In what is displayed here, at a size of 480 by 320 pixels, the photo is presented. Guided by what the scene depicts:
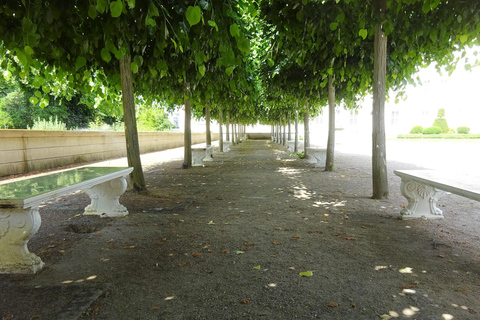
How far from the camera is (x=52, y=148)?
12430 mm

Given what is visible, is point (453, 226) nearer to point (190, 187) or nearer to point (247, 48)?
point (247, 48)

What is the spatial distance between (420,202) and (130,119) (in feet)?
17.6

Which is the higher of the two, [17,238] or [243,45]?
[243,45]

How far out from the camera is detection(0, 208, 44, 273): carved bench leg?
3.20 m

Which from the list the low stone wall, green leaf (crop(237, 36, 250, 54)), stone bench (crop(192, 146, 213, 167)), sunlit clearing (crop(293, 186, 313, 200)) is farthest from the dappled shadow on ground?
stone bench (crop(192, 146, 213, 167))

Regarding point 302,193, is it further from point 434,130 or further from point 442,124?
point 442,124

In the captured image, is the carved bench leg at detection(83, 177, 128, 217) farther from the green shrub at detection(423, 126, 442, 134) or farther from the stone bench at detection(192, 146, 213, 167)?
the green shrub at detection(423, 126, 442, 134)

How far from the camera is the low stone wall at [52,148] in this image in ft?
33.6

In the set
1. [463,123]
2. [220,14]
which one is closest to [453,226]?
[220,14]

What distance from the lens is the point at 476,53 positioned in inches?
287

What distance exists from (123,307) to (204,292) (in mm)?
658

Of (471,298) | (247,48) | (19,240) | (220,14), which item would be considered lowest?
(471,298)

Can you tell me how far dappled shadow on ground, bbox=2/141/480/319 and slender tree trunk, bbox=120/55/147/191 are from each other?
29.4 inches

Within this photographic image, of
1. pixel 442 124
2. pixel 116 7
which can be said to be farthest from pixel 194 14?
pixel 442 124
